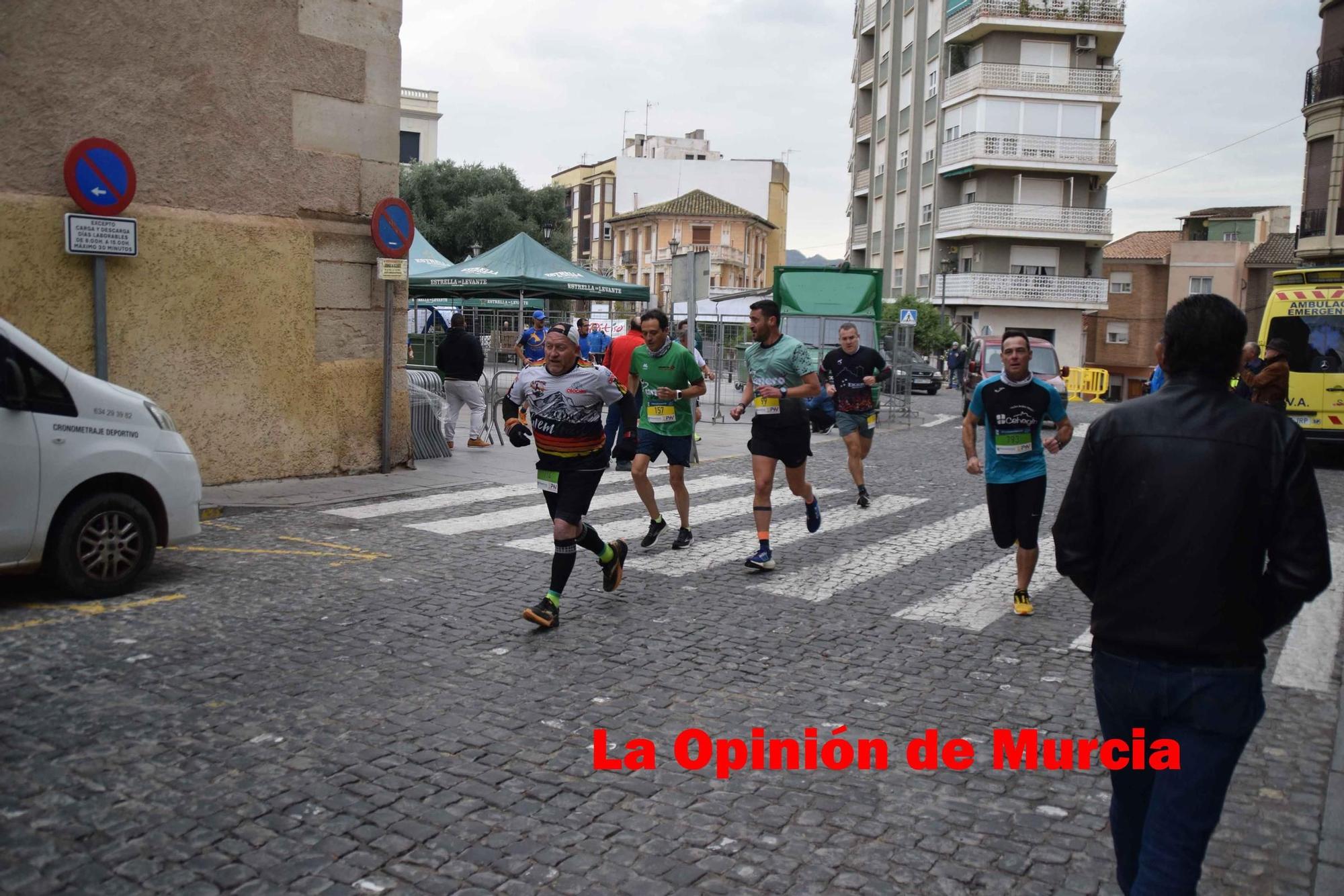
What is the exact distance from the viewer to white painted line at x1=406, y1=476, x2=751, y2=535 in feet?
33.0

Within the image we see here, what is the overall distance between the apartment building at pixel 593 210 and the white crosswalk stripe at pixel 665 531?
82.8 meters

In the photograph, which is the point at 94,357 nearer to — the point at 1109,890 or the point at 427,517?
the point at 427,517

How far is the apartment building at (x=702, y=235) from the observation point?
8244cm

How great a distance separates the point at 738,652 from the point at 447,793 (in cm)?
235

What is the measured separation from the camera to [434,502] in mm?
11367

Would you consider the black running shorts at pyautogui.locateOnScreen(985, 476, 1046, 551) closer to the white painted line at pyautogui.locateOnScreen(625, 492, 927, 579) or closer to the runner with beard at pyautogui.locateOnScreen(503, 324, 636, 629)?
the white painted line at pyautogui.locateOnScreen(625, 492, 927, 579)

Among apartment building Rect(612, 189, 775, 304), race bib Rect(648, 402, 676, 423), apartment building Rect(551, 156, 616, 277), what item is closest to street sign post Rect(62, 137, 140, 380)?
race bib Rect(648, 402, 676, 423)

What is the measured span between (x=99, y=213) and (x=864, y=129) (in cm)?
5720

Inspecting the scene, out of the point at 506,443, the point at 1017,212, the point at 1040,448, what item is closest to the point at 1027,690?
the point at 1040,448

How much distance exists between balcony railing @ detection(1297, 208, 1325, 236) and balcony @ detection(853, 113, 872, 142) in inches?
1167

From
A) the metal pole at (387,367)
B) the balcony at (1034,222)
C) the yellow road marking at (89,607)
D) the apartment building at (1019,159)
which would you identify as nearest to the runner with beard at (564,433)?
the yellow road marking at (89,607)

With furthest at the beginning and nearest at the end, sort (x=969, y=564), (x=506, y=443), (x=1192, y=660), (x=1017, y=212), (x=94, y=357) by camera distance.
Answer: (x=1017, y=212) → (x=506, y=443) → (x=94, y=357) → (x=969, y=564) → (x=1192, y=660)

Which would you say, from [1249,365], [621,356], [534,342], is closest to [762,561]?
[621,356]

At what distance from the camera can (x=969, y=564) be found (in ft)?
29.5
